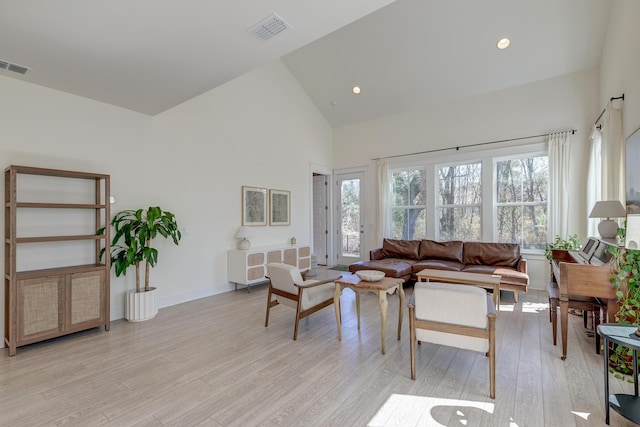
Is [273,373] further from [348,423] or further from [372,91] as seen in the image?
[372,91]

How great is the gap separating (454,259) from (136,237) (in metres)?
5.00

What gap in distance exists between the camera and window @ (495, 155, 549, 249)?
5148mm

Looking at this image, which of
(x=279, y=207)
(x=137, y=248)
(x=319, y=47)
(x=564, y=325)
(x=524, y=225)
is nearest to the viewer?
(x=564, y=325)

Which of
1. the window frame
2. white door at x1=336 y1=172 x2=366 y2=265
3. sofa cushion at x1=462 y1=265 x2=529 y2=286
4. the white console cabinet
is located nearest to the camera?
sofa cushion at x1=462 y1=265 x2=529 y2=286

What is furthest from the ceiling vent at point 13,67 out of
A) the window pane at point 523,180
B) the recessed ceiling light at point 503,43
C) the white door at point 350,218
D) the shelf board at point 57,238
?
the window pane at point 523,180

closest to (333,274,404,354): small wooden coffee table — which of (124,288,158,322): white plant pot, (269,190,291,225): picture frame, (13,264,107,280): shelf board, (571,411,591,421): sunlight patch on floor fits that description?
(571,411,591,421): sunlight patch on floor

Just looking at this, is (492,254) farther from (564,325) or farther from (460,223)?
(564,325)

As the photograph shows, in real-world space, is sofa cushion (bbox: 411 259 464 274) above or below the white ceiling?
below

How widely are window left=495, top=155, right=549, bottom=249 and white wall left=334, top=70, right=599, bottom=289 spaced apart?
0.40 metres

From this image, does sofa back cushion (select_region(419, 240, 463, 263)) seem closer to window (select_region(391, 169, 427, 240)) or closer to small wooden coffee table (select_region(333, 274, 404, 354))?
A: window (select_region(391, 169, 427, 240))

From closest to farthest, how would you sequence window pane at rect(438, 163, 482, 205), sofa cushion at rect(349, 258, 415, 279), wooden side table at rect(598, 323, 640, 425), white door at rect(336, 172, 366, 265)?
wooden side table at rect(598, 323, 640, 425) → sofa cushion at rect(349, 258, 415, 279) → window pane at rect(438, 163, 482, 205) → white door at rect(336, 172, 366, 265)

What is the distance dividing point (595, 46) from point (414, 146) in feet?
9.89

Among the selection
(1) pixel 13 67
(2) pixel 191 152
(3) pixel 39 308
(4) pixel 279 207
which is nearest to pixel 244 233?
(4) pixel 279 207

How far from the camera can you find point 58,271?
3096mm
